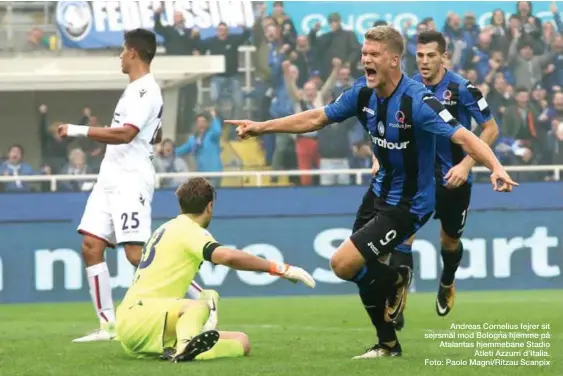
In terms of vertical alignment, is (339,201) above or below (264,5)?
below

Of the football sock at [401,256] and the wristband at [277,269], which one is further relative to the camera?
the football sock at [401,256]

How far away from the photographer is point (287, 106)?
60.6 ft

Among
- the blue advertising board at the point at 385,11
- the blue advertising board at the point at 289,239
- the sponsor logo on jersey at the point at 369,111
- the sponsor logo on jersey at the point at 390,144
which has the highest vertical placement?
the blue advertising board at the point at 385,11

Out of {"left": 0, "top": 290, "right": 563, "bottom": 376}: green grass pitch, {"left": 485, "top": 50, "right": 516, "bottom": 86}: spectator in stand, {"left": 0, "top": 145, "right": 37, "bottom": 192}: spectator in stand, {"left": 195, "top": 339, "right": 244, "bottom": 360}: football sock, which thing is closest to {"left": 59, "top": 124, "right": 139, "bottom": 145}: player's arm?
{"left": 0, "top": 290, "right": 563, "bottom": 376}: green grass pitch

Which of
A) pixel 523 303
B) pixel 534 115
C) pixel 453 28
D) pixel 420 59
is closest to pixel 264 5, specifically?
pixel 453 28

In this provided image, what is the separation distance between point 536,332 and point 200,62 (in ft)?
29.4

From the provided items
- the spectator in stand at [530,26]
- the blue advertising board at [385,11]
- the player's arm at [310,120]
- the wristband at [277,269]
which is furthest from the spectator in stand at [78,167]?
the wristband at [277,269]

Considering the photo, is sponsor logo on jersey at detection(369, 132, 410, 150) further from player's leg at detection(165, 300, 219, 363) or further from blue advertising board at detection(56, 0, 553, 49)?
blue advertising board at detection(56, 0, 553, 49)

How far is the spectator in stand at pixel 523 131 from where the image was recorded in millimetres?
18359

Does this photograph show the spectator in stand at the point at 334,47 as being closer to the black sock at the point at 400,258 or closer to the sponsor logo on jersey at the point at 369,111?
the black sock at the point at 400,258

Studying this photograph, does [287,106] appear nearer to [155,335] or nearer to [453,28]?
[453,28]

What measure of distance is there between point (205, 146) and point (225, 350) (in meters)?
9.56

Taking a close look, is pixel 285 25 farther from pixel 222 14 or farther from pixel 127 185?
pixel 127 185

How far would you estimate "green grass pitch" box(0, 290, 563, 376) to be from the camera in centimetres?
779
